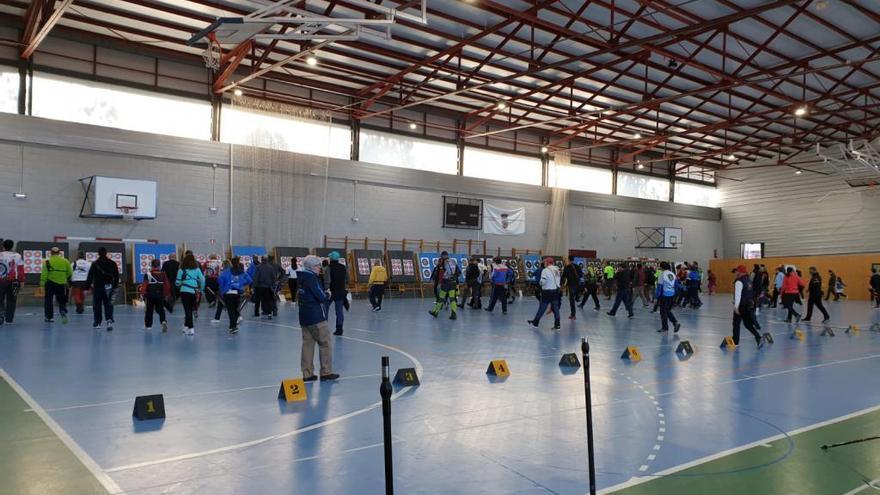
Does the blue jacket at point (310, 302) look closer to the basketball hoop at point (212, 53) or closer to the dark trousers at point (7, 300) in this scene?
the dark trousers at point (7, 300)

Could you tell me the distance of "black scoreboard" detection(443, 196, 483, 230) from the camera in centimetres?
2906

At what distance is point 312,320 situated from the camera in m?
7.72

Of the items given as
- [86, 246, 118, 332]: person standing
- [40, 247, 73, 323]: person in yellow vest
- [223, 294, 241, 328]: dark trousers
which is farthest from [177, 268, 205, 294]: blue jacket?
[40, 247, 73, 323]: person in yellow vest

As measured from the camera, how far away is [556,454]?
16.9ft

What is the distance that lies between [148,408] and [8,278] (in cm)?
960

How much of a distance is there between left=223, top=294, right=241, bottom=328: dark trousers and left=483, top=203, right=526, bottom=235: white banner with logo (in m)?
18.6

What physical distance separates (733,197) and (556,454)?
134 feet

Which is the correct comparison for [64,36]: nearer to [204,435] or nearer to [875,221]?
[204,435]

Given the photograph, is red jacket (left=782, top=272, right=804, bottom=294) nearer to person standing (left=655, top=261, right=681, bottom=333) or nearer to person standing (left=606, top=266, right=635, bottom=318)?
person standing (left=606, top=266, right=635, bottom=318)

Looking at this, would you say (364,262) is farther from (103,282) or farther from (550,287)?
(103,282)

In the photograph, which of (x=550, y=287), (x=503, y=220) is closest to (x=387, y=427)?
(x=550, y=287)

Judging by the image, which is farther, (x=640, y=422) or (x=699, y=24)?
(x=699, y=24)

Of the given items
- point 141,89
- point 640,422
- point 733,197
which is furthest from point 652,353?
point 733,197

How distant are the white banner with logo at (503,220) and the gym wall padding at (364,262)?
633 centimetres
